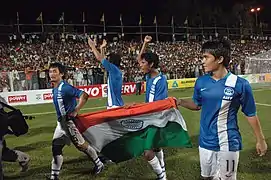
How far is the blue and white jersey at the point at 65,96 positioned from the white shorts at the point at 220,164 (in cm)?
278

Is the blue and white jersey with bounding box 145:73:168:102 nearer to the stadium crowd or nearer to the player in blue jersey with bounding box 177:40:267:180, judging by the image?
the player in blue jersey with bounding box 177:40:267:180

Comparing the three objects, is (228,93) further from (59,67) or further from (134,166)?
(134,166)

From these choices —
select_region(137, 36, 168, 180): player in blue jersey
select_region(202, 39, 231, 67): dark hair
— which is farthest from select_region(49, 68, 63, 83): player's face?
select_region(202, 39, 231, 67): dark hair

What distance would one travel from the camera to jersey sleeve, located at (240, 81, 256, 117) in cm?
402

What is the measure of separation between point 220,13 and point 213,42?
6985cm

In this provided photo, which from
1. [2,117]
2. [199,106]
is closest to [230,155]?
[199,106]

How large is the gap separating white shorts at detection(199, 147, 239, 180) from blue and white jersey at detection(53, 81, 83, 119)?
2.78m

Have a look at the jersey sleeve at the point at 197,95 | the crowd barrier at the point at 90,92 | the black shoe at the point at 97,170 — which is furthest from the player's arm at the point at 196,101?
the crowd barrier at the point at 90,92

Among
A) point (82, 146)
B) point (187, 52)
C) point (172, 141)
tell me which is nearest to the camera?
point (172, 141)

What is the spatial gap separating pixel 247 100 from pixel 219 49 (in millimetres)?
638

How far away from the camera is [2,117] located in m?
4.86

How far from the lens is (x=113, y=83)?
723 cm

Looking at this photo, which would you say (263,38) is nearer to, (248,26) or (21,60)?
(248,26)

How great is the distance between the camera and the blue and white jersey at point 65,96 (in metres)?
6.32
